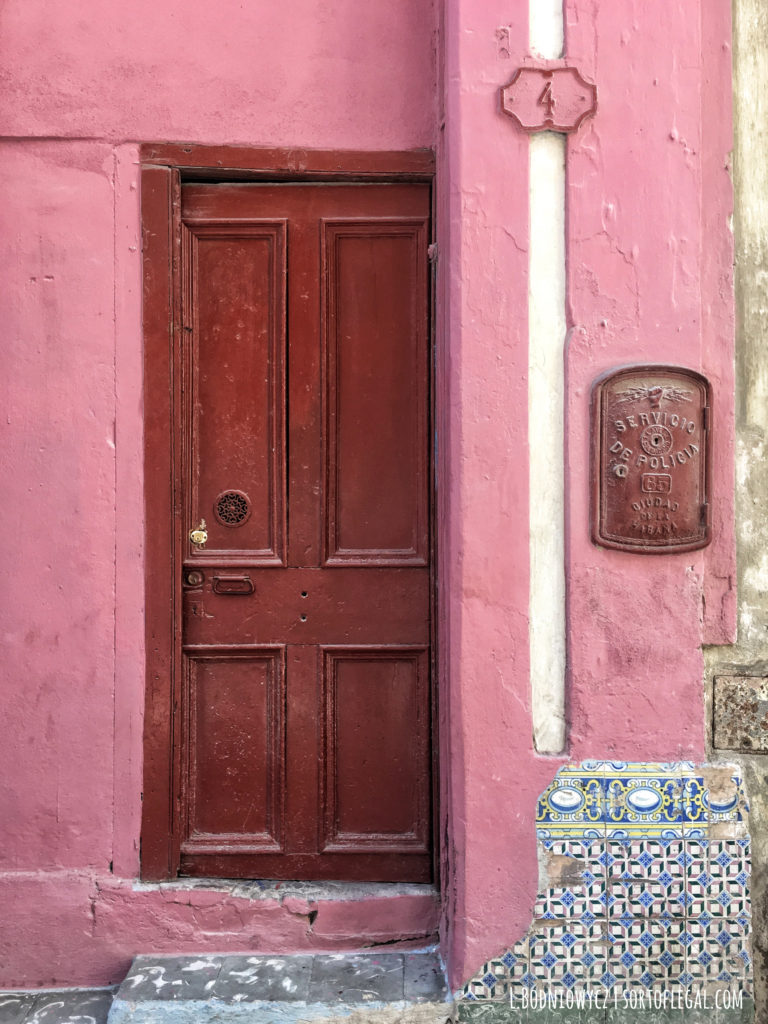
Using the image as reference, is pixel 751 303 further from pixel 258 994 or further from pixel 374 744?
pixel 258 994

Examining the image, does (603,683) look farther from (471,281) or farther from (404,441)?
(471,281)

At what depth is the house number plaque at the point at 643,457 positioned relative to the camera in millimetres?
2979

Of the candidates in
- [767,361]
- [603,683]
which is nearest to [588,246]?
[767,361]

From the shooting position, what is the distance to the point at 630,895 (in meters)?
2.97

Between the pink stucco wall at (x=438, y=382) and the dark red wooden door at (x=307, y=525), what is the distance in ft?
0.69

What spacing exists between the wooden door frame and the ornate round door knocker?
0.16 m

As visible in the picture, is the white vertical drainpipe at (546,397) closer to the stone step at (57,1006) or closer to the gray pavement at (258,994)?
the gray pavement at (258,994)

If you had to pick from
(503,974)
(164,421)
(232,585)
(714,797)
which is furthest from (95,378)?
(714,797)

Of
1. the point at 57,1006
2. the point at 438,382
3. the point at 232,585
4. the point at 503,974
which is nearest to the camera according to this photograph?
the point at 503,974

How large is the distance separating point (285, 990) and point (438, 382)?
2144 millimetres

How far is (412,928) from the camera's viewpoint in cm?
322

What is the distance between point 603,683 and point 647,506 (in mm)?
610

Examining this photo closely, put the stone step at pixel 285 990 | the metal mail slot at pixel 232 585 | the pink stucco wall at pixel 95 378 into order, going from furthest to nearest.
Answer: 1. the metal mail slot at pixel 232 585
2. the pink stucco wall at pixel 95 378
3. the stone step at pixel 285 990

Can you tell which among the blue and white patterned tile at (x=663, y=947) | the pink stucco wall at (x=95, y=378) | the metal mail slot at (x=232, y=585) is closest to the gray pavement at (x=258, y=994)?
the pink stucco wall at (x=95, y=378)
